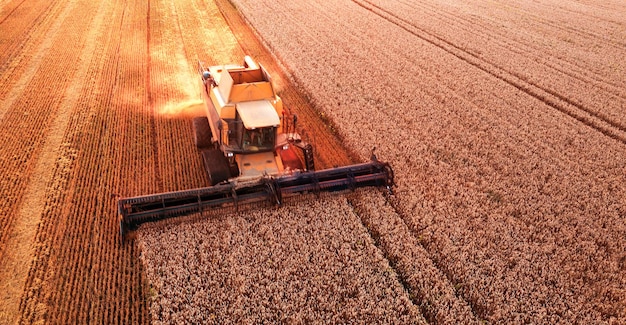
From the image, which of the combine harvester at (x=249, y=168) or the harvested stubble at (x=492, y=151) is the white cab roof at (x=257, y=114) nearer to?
the combine harvester at (x=249, y=168)

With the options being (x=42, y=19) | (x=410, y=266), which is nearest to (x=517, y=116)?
(x=410, y=266)

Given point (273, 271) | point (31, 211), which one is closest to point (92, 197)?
point (31, 211)

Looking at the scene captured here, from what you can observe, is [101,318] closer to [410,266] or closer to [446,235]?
[410,266]

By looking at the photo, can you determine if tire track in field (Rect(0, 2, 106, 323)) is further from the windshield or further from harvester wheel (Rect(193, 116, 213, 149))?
the windshield

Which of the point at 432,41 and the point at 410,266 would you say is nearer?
the point at 410,266

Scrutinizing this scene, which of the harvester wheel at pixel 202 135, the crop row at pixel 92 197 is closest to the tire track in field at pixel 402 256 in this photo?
the harvester wheel at pixel 202 135

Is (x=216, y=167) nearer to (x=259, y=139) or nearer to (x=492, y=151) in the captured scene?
(x=259, y=139)

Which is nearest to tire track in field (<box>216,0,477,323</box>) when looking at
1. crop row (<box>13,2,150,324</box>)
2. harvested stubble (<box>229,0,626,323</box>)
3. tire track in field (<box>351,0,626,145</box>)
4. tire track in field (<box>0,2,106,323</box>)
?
harvested stubble (<box>229,0,626,323</box>)
